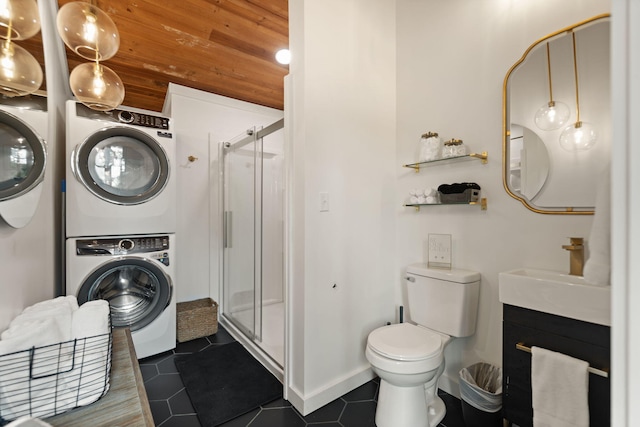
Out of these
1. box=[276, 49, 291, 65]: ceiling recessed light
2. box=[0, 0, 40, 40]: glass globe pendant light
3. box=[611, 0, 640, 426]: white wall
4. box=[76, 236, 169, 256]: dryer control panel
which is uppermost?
box=[276, 49, 291, 65]: ceiling recessed light

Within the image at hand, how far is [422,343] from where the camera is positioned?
1.53m

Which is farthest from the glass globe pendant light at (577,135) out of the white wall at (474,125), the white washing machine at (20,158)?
the white washing machine at (20,158)

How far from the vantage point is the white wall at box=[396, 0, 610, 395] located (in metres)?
1.50

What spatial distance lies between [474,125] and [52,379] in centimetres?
219

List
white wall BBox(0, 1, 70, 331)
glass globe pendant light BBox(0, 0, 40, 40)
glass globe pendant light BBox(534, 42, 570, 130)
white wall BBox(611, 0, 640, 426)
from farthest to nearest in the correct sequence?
glass globe pendant light BBox(534, 42, 570, 130) → white wall BBox(0, 1, 70, 331) → glass globe pendant light BBox(0, 0, 40, 40) → white wall BBox(611, 0, 640, 426)

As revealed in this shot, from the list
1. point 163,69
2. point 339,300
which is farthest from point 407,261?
point 163,69

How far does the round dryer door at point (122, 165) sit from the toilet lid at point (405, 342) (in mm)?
1999

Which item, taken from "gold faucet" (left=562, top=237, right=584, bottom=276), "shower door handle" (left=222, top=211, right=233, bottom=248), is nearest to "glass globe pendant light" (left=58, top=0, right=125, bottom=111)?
"shower door handle" (left=222, top=211, right=233, bottom=248)

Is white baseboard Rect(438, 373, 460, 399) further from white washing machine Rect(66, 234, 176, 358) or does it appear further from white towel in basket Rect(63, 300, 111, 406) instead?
white washing machine Rect(66, 234, 176, 358)

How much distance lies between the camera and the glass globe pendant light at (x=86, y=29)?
1.07m

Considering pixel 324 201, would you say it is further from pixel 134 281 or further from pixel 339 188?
pixel 134 281

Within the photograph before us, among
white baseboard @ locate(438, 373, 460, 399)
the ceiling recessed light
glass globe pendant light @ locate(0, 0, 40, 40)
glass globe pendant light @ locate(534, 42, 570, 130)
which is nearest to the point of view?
glass globe pendant light @ locate(0, 0, 40, 40)

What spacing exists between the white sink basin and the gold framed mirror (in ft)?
1.28

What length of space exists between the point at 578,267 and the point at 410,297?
877 millimetres
